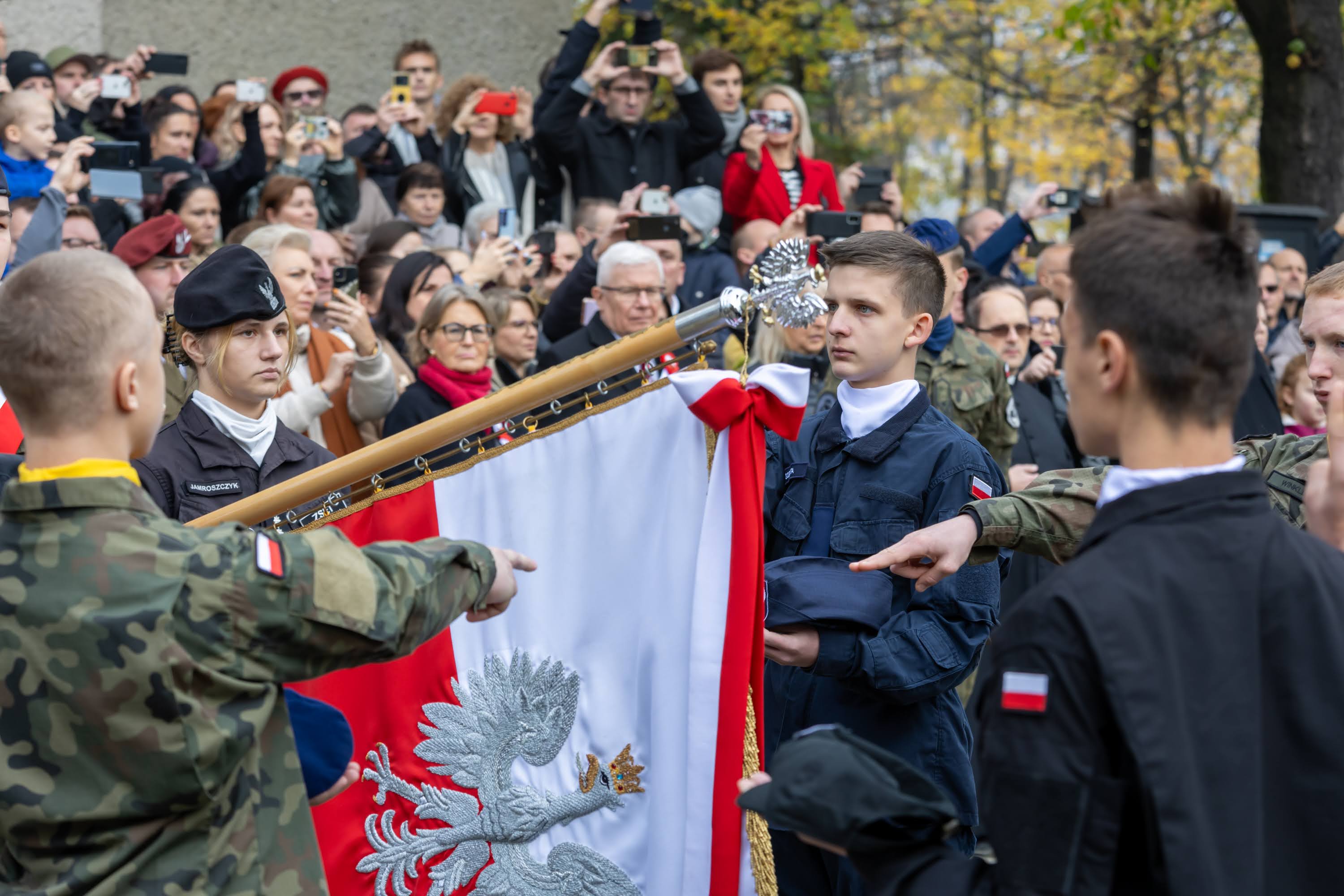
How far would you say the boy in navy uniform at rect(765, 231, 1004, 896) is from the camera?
338cm

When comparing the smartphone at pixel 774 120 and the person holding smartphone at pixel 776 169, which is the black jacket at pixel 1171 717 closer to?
the person holding smartphone at pixel 776 169

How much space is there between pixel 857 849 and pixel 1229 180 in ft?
108

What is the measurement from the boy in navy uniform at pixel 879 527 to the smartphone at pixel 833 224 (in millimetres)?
2335

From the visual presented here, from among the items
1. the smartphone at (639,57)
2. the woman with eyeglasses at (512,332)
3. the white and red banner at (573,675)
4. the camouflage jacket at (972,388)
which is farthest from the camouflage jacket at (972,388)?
the smartphone at (639,57)

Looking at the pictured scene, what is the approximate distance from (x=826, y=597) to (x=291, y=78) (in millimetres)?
6859

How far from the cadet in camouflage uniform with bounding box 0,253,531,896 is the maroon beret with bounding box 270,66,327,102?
23.2 feet

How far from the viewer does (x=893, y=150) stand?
28719 millimetres

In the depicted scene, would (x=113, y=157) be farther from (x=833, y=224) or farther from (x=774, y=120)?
(x=774, y=120)

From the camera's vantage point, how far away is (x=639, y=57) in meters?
8.56

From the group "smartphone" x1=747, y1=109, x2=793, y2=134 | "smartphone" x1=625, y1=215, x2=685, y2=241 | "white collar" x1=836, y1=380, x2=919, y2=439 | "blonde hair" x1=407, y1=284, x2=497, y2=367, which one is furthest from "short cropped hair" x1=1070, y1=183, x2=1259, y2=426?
"smartphone" x1=747, y1=109, x2=793, y2=134

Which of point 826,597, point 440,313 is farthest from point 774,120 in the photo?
point 826,597

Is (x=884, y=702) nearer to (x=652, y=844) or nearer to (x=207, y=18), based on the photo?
(x=652, y=844)

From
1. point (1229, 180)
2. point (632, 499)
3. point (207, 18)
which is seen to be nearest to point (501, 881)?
point (632, 499)

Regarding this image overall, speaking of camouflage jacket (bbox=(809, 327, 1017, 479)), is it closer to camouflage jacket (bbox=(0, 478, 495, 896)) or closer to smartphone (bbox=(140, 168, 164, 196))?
smartphone (bbox=(140, 168, 164, 196))
